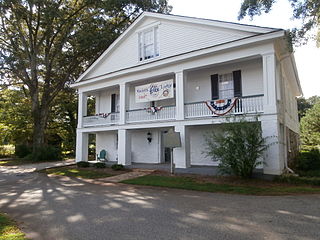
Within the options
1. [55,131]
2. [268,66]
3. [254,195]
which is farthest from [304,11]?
[55,131]

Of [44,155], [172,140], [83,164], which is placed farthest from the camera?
[44,155]

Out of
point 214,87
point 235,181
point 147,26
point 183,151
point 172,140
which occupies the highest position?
point 147,26

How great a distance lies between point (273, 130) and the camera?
9.91m

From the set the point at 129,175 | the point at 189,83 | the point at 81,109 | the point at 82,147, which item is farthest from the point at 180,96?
the point at 82,147

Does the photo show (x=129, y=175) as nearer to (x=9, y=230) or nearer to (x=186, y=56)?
(x=186, y=56)

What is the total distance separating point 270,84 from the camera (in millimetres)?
10266

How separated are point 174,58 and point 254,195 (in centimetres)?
823

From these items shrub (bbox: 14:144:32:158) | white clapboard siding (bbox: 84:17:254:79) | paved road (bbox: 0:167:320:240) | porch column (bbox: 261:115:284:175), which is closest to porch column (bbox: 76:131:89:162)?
white clapboard siding (bbox: 84:17:254:79)

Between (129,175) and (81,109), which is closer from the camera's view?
(129,175)

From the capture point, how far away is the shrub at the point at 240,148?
919 centimetres

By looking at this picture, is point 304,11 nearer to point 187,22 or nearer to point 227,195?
point 187,22

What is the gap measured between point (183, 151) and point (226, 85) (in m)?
4.50

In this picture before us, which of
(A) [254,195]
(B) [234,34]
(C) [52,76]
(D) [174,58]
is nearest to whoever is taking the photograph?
(A) [254,195]

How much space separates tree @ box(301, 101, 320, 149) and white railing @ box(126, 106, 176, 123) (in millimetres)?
21713
